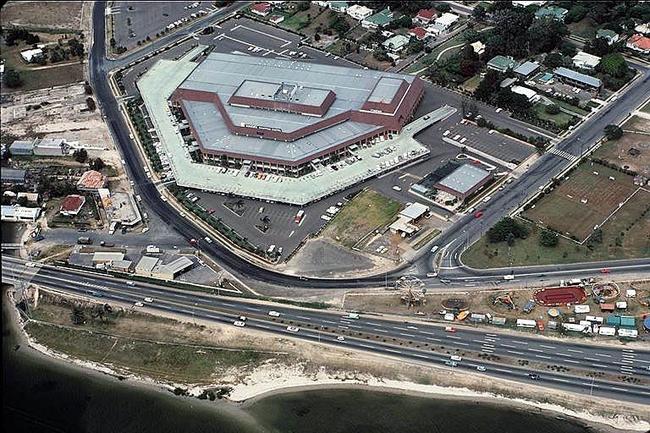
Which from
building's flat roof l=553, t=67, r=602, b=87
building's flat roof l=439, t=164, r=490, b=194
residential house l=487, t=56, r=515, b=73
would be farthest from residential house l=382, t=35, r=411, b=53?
building's flat roof l=439, t=164, r=490, b=194

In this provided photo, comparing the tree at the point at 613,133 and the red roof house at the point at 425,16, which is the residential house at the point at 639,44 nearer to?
the tree at the point at 613,133

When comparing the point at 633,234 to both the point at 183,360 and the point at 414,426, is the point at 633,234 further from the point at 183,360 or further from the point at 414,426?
the point at 183,360

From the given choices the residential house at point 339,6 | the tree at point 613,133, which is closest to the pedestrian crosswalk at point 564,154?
the tree at point 613,133

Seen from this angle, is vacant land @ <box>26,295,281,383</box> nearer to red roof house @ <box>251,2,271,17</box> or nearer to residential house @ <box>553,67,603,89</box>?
residential house @ <box>553,67,603,89</box>

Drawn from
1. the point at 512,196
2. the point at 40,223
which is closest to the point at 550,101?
the point at 512,196

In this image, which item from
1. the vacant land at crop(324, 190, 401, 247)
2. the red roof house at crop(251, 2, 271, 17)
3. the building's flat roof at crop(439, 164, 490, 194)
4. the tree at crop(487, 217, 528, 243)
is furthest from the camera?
the red roof house at crop(251, 2, 271, 17)
